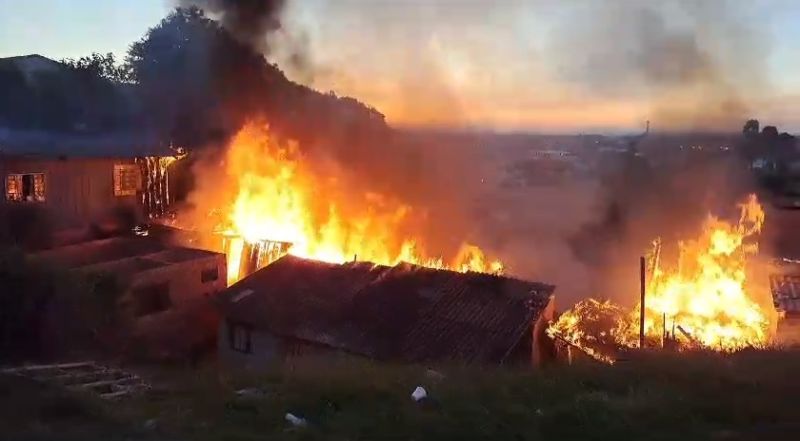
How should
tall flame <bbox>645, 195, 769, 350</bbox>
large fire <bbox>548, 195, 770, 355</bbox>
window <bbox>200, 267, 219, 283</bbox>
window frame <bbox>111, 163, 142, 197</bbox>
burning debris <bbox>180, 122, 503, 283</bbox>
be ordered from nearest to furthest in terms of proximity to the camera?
large fire <bbox>548, 195, 770, 355</bbox> < tall flame <bbox>645, 195, 769, 350</bbox> < window <bbox>200, 267, 219, 283</bbox> < window frame <bbox>111, 163, 142, 197</bbox> < burning debris <bbox>180, 122, 503, 283</bbox>

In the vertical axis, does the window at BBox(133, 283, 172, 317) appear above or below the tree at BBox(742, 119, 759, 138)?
below

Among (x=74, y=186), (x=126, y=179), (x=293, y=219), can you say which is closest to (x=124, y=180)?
(x=126, y=179)

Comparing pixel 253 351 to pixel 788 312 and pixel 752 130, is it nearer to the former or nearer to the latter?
pixel 788 312

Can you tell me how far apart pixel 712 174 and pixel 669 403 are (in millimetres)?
26577

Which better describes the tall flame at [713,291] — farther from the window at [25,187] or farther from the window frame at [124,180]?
the window at [25,187]

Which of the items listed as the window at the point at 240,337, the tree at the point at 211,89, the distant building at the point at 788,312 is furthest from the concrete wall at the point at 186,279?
the distant building at the point at 788,312

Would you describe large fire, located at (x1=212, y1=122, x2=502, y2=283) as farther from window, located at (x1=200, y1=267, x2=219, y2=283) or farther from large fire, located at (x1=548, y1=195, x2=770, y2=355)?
large fire, located at (x1=548, y1=195, x2=770, y2=355)

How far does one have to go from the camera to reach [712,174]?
107 ft

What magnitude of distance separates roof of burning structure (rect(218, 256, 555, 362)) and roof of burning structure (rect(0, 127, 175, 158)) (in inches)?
313

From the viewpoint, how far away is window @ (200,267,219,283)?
2077 centimetres

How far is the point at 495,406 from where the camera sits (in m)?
8.63

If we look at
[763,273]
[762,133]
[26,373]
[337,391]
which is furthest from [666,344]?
[762,133]

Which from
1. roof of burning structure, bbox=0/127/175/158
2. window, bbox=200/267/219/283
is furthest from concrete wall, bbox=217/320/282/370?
roof of burning structure, bbox=0/127/175/158

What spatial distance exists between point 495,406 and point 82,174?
744 inches
